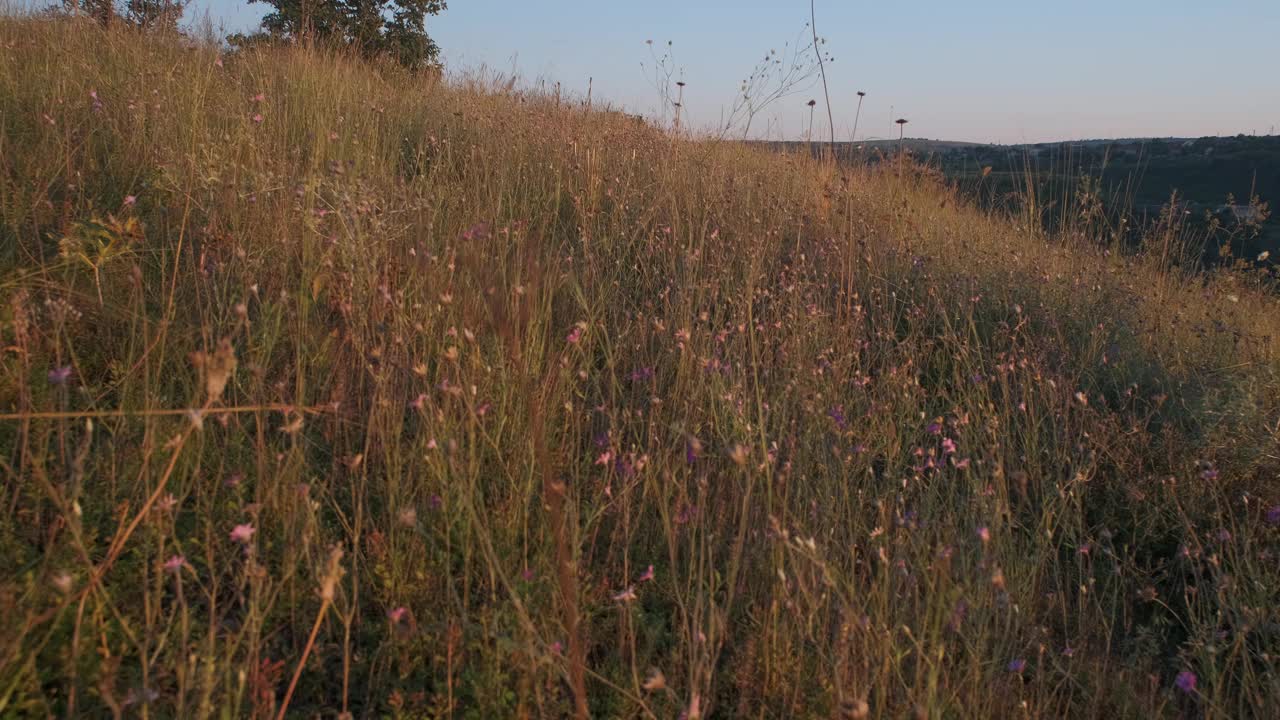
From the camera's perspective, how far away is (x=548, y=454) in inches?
83.0

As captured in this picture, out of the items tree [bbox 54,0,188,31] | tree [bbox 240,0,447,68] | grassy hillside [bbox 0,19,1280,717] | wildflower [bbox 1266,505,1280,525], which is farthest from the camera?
tree [bbox 240,0,447,68]

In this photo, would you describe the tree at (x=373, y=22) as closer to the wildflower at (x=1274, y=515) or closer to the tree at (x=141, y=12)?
the tree at (x=141, y=12)

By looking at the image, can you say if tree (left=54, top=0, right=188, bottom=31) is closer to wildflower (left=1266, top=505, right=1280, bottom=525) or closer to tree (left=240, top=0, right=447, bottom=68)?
tree (left=240, top=0, right=447, bottom=68)

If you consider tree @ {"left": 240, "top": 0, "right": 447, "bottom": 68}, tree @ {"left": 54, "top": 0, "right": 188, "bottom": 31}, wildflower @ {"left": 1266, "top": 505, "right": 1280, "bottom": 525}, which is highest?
Result: tree @ {"left": 240, "top": 0, "right": 447, "bottom": 68}

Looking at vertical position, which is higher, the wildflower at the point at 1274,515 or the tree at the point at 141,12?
the tree at the point at 141,12

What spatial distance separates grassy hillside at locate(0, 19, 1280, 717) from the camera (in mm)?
1517

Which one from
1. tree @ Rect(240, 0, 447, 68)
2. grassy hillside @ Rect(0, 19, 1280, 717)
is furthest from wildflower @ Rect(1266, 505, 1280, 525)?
tree @ Rect(240, 0, 447, 68)

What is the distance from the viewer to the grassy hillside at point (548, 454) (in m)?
1.52

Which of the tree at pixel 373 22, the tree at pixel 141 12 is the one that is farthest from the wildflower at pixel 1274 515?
the tree at pixel 373 22

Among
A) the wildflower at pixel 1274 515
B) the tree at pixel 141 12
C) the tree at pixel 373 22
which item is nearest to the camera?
the wildflower at pixel 1274 515

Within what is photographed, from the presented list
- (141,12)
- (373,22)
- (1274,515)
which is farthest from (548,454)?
(373,22)

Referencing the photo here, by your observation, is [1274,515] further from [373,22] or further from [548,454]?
[373,22]

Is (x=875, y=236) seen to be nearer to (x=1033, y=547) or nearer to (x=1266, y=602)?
(x=1033, y=547)

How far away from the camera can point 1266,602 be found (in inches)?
81.6
